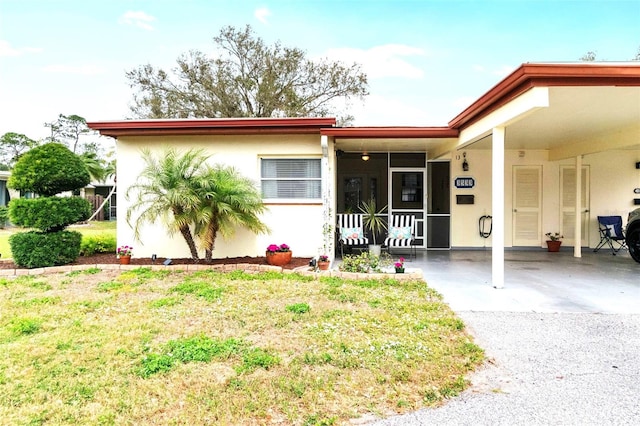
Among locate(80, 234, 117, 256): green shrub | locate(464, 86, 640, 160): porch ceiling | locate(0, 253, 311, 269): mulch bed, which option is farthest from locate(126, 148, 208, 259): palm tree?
locate(464, 86, 640, 160): porch ceiling

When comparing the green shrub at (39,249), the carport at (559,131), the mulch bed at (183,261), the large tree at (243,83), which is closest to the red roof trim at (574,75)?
the carport at (559,131)

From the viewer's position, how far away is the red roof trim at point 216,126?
666 centimetres

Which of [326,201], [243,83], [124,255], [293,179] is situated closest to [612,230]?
[326,201]

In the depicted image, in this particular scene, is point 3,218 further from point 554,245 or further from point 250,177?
point 554,245

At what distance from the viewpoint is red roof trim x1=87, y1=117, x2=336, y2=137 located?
6.66 metres

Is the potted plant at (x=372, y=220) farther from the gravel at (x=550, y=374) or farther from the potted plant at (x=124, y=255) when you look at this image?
the potted plant at (x=124, y=255)

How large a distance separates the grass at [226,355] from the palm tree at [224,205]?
1.45 metres

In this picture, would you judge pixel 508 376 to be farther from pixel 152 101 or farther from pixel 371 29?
pixel 152 101

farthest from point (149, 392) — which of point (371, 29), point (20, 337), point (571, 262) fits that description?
point (371, 29)

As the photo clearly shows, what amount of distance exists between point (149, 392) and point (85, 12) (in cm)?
1420

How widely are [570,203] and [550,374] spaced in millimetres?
8261

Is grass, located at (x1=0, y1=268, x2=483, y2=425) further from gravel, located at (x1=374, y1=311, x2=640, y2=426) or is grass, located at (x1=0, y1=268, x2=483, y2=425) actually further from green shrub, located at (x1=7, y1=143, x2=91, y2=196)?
green shrub, located at (x1=7, y1=143, x2=91, y2=196)

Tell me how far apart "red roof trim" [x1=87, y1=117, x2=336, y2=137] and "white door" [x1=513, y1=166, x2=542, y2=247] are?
18.6 ft

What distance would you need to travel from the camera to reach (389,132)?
6707 mm
